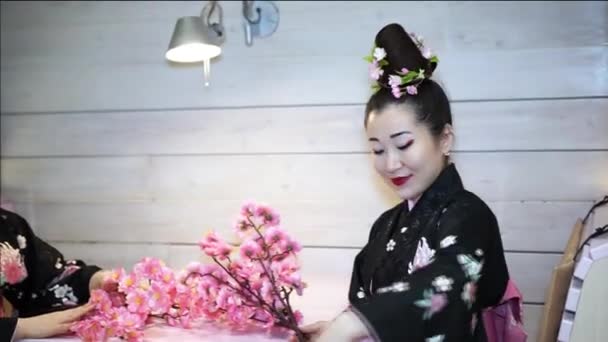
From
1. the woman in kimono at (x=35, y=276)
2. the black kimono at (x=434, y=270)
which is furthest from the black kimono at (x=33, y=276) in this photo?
the black kimono at (x=434, y=270)

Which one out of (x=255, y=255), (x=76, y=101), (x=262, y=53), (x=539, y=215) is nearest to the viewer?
(x=255, y=255)

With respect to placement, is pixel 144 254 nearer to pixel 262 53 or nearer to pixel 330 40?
pixel 262 53

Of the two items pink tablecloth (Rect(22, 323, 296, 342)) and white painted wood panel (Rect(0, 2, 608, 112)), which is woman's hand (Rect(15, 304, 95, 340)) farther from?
white painted wood panel (Rect(0, 2, 608, 112))

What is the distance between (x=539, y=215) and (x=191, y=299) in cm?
78

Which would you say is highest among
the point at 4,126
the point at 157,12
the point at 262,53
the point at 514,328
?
the point at 157,12

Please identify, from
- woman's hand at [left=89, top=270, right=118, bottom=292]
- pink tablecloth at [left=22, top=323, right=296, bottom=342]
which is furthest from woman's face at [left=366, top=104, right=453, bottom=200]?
woman's hand at [left=89, top=270, right=118, bottom=292]

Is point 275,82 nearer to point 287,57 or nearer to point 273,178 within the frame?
point 287,57

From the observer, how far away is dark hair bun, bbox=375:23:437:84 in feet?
3.37

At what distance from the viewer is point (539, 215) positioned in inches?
54.5

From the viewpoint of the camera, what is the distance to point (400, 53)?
1029 millimetres

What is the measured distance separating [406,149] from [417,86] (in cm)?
11

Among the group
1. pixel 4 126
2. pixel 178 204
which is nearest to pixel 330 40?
pixel 178 204

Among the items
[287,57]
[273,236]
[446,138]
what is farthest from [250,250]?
[287,57]

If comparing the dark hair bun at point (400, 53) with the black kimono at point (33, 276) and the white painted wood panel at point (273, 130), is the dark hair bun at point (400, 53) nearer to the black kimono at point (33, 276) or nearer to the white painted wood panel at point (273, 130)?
the white painted wood panel at point (273, 130)
